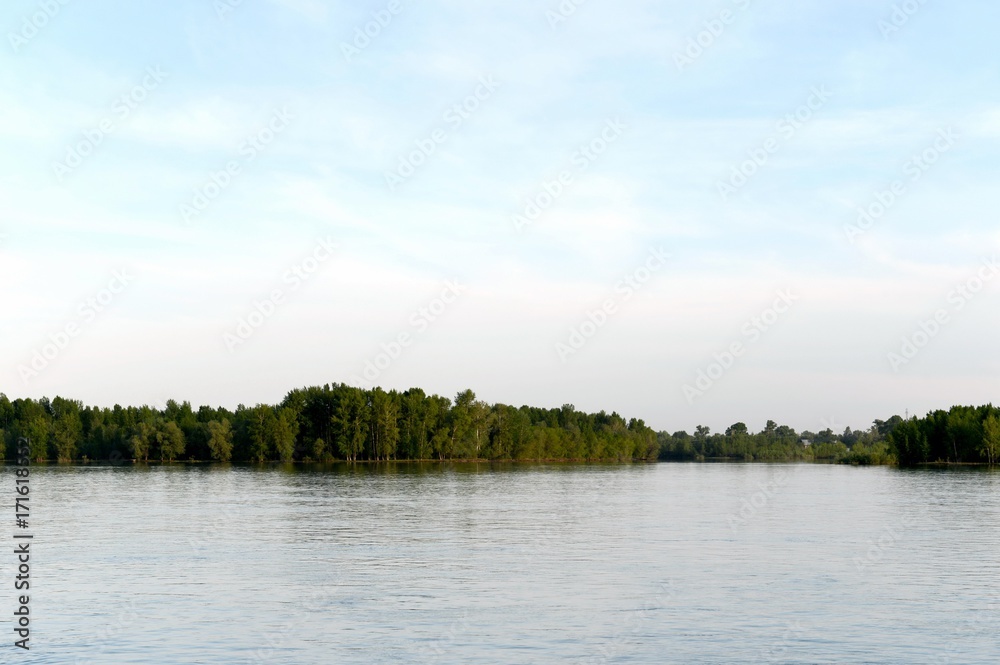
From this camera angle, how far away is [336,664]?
23.6m

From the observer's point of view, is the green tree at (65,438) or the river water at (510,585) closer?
the river water at (510,585)

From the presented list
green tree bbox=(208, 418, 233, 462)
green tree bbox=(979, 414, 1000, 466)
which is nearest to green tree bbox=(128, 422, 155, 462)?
green tree bbox=(208, 418, 233, 462)

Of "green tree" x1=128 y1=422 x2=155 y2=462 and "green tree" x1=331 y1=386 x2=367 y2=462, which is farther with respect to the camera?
"green tree" x1=128 y1=422 x2=155 y2=462

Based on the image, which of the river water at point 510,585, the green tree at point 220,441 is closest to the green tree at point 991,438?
the river water at point 510,585

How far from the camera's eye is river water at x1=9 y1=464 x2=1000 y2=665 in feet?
82.5

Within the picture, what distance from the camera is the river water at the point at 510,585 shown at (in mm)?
25141

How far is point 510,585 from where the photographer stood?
111 ft

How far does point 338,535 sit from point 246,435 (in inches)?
5427

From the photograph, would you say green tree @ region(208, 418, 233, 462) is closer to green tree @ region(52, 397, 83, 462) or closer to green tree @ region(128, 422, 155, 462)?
green tree @ region(128, 422, 155, 462)

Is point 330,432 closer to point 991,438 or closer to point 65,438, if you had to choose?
point 65,438

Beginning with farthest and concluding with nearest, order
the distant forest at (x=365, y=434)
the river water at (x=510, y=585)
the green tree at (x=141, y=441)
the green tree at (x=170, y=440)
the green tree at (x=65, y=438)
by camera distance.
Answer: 1. the green tree at (x=65, y=438)
2. the green tree at (x=141, y=441)
3. the green tree at (x=170, y=440)
4. the distant forest at (x=365, y=434)
5. the river water at (x=510, y=585)

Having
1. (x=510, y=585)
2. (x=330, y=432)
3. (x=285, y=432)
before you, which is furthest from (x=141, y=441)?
(x=510, y=585)

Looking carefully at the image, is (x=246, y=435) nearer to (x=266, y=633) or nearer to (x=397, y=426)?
(x=397, y=426)

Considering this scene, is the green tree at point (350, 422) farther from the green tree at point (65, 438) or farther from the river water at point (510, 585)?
the river water at point (510, 585)
